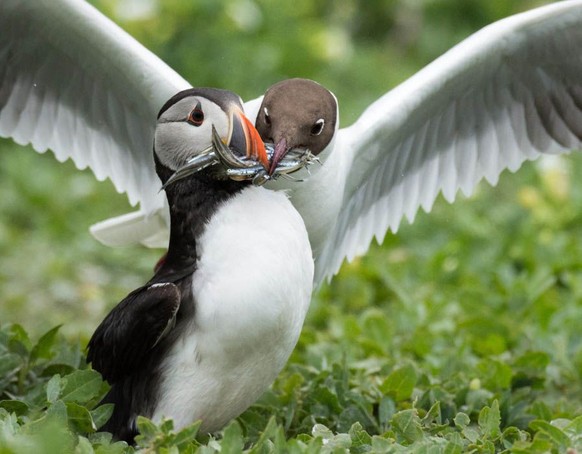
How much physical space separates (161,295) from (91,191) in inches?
152

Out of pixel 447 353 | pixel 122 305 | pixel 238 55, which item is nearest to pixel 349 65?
pixel 238 55

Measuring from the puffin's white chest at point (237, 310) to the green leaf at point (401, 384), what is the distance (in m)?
0.75

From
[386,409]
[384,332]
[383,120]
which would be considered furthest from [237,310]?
[384,332]

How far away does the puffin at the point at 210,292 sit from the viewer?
362 cm

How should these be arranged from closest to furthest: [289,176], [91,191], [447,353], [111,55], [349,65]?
1. [289,176]
2. [111,55]
3. [447,353]
4. [91,191]
5. [349,65]

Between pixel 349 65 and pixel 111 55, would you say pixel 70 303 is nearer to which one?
pixel 111 55

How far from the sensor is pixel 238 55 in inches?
323

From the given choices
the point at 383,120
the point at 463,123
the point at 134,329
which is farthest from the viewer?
the point at 463,123

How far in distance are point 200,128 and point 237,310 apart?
1.78 feet

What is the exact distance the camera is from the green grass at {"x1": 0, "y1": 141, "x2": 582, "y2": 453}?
11.9 ft

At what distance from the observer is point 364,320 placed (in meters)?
5.47

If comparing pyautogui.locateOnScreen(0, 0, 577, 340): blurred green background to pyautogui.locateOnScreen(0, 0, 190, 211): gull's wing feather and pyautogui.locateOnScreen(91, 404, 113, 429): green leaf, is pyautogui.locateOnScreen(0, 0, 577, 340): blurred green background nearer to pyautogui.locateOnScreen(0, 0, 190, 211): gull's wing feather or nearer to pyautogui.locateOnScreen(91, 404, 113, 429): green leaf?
pyautogui.locateOnScreen(0, 0, 190, 211): gull's wing feather

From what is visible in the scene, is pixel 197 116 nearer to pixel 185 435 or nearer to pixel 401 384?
pixel 185 435

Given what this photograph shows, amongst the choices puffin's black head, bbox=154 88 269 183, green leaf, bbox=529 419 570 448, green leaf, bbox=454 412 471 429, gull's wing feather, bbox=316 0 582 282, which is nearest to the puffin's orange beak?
puffin's black head, bbox=154 88 269 183
